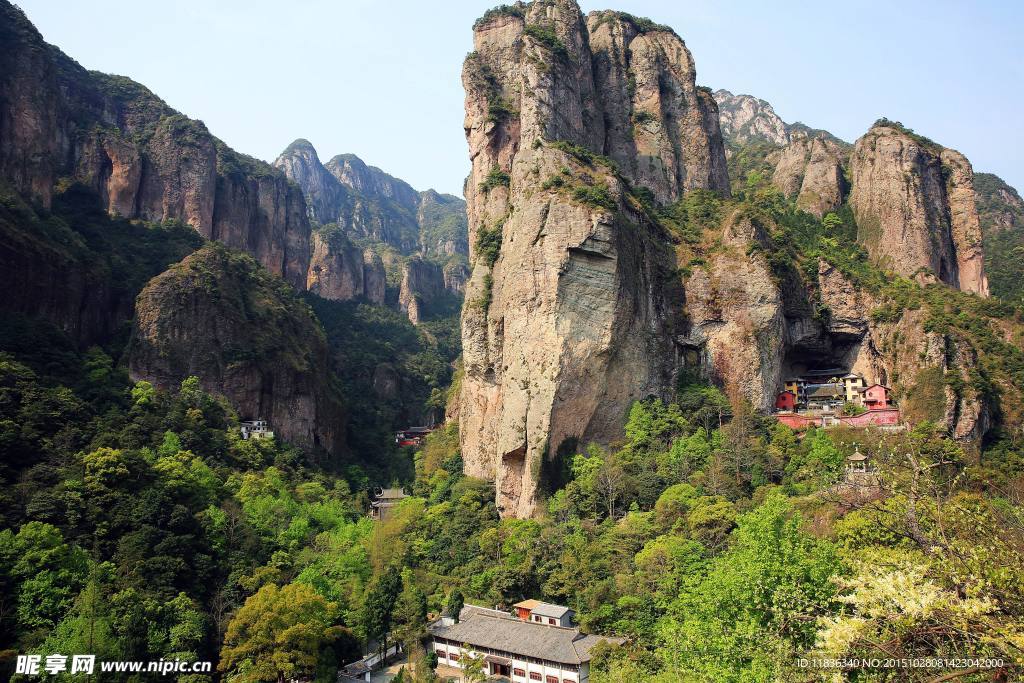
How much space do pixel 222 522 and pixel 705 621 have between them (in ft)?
85.6

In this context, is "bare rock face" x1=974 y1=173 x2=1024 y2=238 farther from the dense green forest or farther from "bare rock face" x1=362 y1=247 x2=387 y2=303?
"bare rock face" x1=362 y1=247 x2=387 y2=303

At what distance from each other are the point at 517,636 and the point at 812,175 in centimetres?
5117

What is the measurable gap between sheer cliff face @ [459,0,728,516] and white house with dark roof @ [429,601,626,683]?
10.6 m

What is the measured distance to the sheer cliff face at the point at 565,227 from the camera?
141ft

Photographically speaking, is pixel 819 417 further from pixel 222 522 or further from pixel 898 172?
pixel 222 522

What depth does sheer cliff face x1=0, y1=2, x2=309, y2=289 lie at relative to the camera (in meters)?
63.5

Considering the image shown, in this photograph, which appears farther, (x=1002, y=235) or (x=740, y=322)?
(x=1002, y=235)

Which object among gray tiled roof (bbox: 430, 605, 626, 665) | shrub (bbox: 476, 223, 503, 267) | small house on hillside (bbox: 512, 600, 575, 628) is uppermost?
shrub (bbox: 476, 223, 503, 267)

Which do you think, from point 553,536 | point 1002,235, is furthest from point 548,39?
point 1002,235

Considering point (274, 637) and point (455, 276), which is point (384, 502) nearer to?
point (274, 637)

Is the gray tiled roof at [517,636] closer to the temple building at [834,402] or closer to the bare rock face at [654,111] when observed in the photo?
the temple building at [834,402]

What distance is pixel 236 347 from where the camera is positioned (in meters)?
59.8

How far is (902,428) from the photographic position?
41562mm

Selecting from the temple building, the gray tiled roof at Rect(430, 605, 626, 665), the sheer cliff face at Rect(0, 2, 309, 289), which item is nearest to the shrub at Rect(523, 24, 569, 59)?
the temple building
